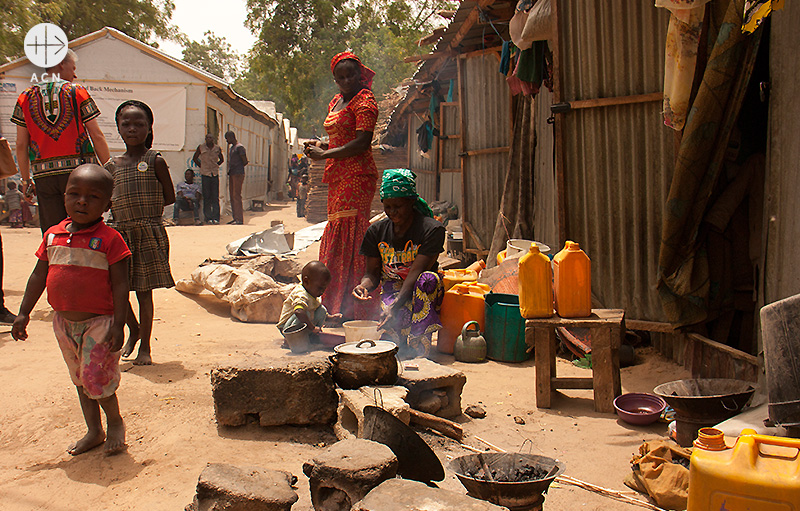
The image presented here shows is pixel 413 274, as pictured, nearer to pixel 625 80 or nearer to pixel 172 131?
pixel 625 80

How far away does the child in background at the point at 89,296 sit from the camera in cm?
274

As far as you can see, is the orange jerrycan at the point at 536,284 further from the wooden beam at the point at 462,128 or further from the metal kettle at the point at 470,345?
the wooden beam at the point at 462,128

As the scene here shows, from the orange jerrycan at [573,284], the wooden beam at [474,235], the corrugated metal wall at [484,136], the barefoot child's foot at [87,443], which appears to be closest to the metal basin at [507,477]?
the orange jerrycan at [573,284]

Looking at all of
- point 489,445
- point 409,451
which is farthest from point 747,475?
point 489,445

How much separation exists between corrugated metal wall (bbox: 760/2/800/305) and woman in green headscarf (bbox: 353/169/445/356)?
7.05 ft

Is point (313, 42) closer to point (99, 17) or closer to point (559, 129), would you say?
point (99, 17)

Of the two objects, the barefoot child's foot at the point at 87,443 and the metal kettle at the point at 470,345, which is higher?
the metal kettle at the point at 470,345

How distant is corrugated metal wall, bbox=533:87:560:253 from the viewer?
5.82m

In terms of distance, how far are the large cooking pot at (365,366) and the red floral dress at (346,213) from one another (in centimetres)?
194

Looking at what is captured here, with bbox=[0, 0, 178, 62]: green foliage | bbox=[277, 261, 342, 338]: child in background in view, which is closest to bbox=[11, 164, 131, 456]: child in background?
bbox=[277, 261, 342, 338]: child in background

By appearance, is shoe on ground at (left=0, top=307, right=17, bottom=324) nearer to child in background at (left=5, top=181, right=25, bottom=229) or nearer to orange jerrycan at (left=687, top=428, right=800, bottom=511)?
orange jerrycan at (left=687, top=428, right=800, bottom=511)

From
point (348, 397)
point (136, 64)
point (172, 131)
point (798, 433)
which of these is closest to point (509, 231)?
point (348, 397)

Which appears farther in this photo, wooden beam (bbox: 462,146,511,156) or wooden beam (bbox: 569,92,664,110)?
wooden beam (bbox: 462,146,511,156)

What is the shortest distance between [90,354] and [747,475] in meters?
2.57
